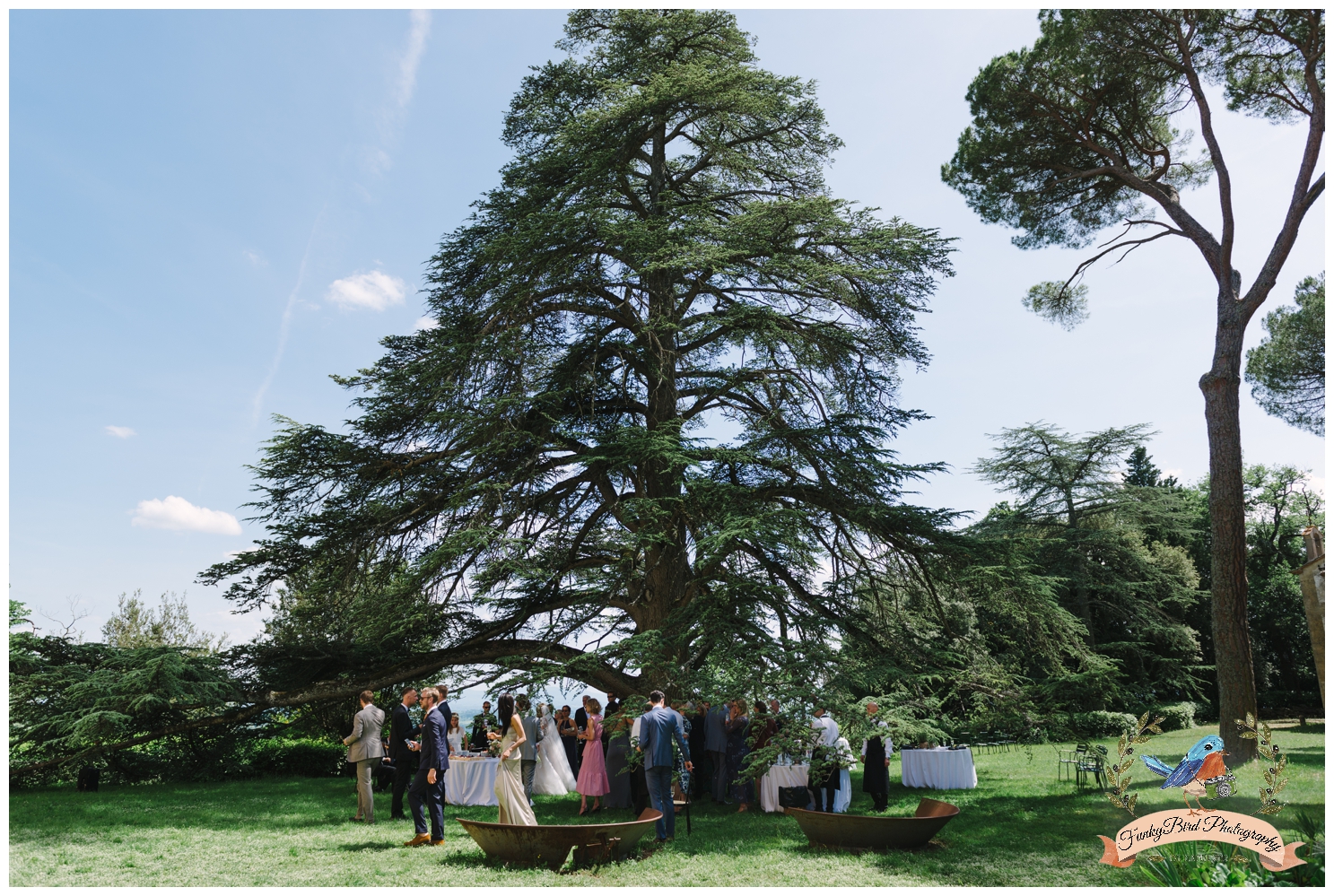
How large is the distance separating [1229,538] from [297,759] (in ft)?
60.4

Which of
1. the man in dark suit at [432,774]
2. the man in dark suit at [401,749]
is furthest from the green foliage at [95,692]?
the man in dark suit at [432,774]

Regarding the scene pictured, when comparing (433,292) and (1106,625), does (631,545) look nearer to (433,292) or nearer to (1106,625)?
(433,292)

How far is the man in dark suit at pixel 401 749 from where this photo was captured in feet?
32.9

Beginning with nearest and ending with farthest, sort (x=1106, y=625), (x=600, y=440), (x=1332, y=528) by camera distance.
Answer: (x=1332, y=528) → (x=600, y=440) → (x=1106, y=625)

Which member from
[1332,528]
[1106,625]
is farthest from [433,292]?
[1106,625]

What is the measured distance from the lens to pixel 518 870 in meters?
7.61

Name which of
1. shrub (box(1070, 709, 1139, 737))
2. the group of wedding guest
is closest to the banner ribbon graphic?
the group of wedding guest

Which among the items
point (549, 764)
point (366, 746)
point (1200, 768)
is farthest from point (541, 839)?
point (549, 764)

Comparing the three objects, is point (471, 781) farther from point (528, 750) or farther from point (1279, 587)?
point (1279, 587)

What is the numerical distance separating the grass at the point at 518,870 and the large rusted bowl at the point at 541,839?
0.14 metres

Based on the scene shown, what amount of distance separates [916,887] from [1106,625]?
25.1 m

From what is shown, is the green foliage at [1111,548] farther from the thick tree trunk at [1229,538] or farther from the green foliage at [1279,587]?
the thick tree trunk at [1229,538]

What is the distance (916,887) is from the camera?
22.7 ft

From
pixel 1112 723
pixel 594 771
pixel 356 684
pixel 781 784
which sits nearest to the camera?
pixel 781 784
